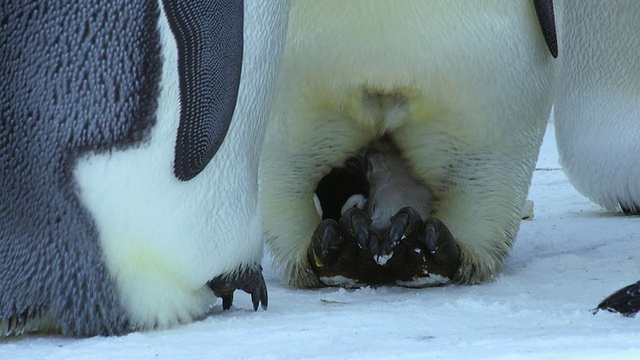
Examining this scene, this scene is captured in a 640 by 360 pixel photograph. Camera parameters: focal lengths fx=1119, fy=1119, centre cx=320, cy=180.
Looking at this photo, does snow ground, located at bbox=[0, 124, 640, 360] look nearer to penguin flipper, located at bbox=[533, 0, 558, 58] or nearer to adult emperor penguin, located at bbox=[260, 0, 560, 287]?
adult emperor penguin, located at bbox=[260, 0, 560, 287]

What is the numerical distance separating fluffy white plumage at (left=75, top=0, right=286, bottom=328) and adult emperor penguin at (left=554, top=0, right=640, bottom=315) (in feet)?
5.05

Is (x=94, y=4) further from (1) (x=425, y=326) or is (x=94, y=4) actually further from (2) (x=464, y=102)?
(2) (x=464, y=102)

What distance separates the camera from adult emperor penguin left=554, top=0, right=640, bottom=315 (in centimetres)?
282

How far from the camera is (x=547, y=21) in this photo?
6.36 ft

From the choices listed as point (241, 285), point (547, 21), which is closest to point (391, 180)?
point (547, 21)

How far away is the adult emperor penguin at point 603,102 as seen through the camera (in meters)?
2.82

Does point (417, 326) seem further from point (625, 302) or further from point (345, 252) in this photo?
point (345, 252)

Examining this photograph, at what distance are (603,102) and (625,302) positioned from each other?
4.90 feet

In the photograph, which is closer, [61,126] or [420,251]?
[61,126]

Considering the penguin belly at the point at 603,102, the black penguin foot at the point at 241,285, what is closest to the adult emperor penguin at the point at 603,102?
the penguin belly at the point at 603,102

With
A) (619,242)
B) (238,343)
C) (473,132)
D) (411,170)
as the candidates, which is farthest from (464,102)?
(238,343)

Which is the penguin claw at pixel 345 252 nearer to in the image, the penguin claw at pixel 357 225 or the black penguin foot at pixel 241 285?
the penguin claw at pixel 357 225

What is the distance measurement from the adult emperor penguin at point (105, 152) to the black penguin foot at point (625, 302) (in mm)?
536

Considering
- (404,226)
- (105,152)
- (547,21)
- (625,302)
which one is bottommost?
(625,302)
